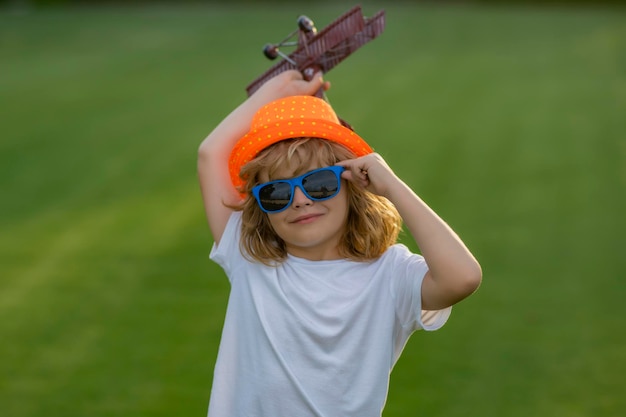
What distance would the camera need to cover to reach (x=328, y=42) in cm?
294

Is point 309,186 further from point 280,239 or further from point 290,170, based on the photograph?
point 280,239

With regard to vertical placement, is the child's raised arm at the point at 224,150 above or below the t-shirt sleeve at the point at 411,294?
above

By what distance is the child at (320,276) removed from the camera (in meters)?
2.58

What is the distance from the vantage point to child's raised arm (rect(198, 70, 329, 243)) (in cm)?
291

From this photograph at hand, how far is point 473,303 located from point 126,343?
2043mm

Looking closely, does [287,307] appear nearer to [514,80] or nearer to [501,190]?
[501,190]

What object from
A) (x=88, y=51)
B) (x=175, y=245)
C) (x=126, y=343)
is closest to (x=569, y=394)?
(x=126, y=343)

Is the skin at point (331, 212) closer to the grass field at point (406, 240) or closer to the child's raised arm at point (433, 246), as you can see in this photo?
the child's raised arm at point (433, 246)

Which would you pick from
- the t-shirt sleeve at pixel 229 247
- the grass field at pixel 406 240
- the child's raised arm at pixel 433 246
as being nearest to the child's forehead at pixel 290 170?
the child's raised arm at pixel 433 246

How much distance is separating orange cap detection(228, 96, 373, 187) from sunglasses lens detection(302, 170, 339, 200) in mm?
102

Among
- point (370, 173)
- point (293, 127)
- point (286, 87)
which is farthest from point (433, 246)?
point (286, 87)

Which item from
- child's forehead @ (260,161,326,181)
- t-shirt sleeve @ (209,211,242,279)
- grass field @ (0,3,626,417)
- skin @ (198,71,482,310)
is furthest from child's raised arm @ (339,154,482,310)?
grass field @ (0,3,626,417)

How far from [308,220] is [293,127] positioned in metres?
0.24

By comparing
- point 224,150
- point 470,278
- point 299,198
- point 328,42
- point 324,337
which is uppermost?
point 328,42
